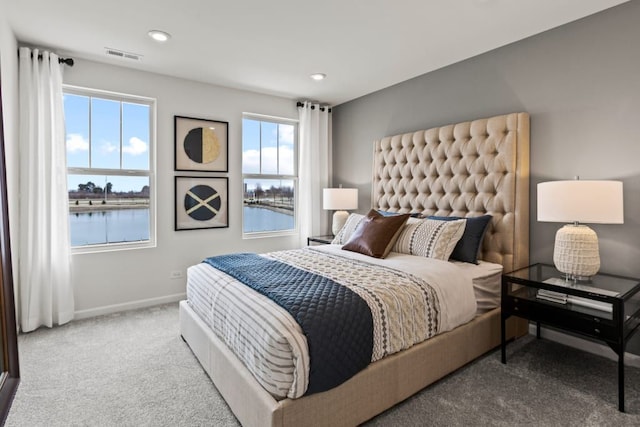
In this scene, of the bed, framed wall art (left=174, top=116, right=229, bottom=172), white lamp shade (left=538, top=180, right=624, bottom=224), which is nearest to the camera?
the bed

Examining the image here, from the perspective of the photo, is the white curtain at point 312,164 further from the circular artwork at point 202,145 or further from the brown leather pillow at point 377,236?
the brown leather pillow at point 377,236

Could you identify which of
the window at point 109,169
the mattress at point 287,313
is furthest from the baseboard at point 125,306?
the mattress at point 287,313

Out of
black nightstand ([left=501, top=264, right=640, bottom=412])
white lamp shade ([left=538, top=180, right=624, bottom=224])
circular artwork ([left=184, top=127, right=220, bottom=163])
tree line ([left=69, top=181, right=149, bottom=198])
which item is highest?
circular artwork ([left=184, top=127, right=220, bottom=163])

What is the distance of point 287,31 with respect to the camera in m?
→ 2.74

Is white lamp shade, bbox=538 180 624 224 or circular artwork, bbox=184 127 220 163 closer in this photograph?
white lamp shade, bbox=538 180 624 224

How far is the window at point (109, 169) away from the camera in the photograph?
3.38m

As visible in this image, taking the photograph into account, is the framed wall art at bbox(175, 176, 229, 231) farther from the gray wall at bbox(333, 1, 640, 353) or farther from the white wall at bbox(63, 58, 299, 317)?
the gray wall at bbox(333, 1, 640, 353)

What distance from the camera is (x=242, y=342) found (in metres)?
1.82

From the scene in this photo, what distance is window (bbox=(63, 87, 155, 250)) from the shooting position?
3379 millimetres

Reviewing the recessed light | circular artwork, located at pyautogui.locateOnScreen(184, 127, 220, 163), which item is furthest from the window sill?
the recessed light

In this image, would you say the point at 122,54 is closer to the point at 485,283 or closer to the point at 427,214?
the point at 427,214

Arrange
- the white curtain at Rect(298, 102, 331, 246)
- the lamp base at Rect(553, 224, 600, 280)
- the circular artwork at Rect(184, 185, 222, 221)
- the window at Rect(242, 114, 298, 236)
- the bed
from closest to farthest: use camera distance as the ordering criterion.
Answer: the bed, the lamp base at Rect(553, 224, 600, 280), the circular artwork at Rect(184, 185, 222, 221), the window at Rect(242, 114, 298, 236), the white curtain at Rect(298, 102, 331, 246)

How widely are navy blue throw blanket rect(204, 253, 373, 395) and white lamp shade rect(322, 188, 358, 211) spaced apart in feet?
7.23

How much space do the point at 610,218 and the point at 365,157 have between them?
2.76m
